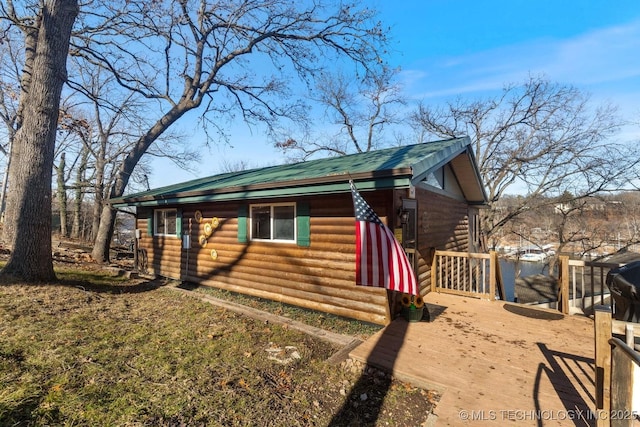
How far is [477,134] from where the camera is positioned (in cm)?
1966

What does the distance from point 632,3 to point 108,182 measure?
1086 inches

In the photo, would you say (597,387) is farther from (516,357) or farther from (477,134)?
(477,134)

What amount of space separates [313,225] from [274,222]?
1134 millimetres

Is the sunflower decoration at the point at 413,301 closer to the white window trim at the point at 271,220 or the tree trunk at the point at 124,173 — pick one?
the white window trim at the point at 271,220

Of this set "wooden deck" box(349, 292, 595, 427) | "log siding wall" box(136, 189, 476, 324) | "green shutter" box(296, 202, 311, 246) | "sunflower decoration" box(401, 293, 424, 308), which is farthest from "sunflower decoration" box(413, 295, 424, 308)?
"green shutter" box(296, 202, 311, 246)

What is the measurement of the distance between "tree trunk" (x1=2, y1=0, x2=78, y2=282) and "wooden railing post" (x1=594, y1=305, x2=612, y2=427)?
28.9 ft

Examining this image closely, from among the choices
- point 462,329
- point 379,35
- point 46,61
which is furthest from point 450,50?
point 46,61

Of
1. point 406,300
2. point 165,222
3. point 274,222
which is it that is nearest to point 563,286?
point 406,300

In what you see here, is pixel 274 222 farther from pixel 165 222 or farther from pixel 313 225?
pixel 165 222

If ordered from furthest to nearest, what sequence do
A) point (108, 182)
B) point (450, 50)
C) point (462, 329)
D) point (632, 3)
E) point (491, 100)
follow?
point (108, 182) < point (491, 100) < point (450, 50) < point (632, 3) < point (462, 329)

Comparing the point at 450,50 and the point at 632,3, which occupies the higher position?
the point at 450,50

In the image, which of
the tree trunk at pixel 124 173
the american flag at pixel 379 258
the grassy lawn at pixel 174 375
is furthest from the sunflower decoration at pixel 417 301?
the tree trunk at pixel 124 173

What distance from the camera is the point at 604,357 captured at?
7.63ft

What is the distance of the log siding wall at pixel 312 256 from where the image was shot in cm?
535
